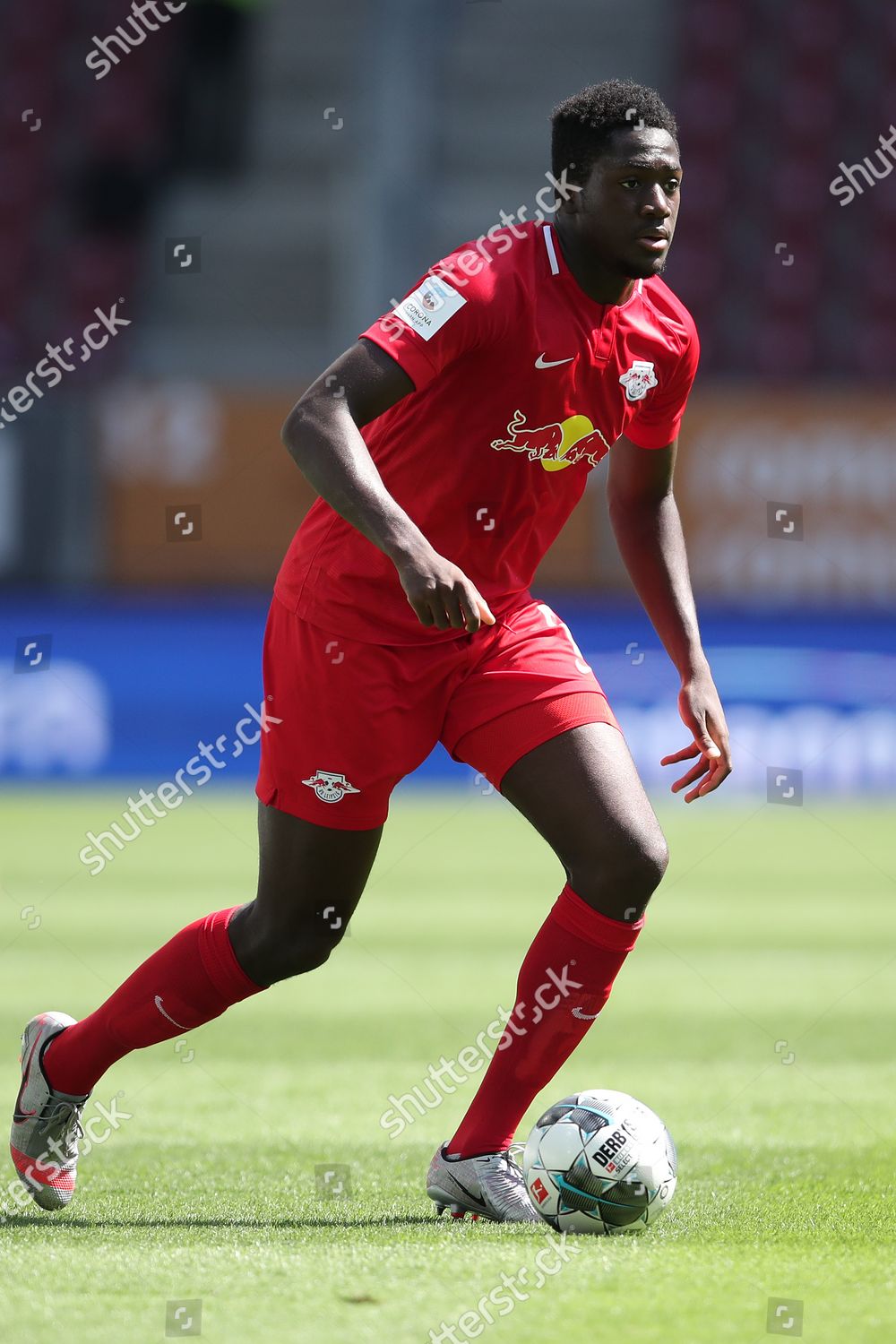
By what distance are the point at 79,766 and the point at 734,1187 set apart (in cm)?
1021

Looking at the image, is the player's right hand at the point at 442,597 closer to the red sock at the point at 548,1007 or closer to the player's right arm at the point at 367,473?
the player's right arm at the point at 367,473

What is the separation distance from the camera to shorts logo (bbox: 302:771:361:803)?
159 inches

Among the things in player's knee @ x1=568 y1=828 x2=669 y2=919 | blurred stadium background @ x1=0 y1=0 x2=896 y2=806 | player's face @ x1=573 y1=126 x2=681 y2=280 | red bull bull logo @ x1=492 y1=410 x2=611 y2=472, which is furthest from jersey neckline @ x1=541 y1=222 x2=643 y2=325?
blurred stadium background @ x1=0 y1=0 x2=896 y2=806

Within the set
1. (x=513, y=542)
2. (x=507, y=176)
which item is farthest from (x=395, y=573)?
(x=507, y=176)

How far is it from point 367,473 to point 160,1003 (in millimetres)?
1395

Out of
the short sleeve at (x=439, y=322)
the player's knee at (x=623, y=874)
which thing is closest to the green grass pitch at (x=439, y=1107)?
the player's knee at (x=623, y=874)

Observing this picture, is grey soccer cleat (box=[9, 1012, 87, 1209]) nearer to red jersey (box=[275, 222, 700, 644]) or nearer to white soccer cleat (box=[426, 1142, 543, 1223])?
white soccer cleat (box=[426, 1142, 543, 1223])

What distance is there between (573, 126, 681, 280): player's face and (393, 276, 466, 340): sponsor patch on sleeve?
1.21 feet

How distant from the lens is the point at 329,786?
13.2ft

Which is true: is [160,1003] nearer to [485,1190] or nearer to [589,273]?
[485,1190]

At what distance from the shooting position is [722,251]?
830 inches

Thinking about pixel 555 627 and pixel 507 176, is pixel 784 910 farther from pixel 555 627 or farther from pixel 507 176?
pixel 507 176

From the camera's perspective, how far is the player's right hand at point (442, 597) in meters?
3.42

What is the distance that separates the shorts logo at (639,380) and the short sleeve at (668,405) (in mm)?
79
